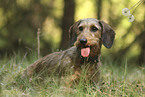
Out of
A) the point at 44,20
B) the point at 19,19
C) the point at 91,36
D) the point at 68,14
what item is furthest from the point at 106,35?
the point at 19,19

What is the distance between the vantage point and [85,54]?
4.72 metres

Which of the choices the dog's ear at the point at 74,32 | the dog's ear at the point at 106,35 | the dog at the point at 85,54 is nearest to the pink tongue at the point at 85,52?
the dog at the point at 85,54

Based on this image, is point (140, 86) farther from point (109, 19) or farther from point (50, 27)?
point (50, 27)

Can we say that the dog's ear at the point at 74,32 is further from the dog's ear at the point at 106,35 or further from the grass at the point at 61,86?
the grass at the point at 61,86

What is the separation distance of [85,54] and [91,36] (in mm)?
374

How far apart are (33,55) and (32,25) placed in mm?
6773

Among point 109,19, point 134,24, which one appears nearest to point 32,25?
point 109,19

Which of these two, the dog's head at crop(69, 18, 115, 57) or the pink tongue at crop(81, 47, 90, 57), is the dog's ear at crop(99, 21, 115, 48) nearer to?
the dog's head at crop(69, 18, 115, 57)

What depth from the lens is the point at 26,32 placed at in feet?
41.5

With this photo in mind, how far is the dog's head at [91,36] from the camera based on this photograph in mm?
4613

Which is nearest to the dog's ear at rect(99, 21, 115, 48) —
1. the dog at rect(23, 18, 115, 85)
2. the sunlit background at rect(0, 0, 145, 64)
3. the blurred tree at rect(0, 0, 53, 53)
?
the dog at rect(23, 18, 115, 85)

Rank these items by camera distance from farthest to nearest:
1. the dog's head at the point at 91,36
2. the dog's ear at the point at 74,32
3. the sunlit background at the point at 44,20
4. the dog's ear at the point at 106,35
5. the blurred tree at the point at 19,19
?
the blurred tree at the point at 19,19
the sunlit background at the point at 44,20
the dog's ear at the point at 74,32
the dog's ear at the point at 106,35
the dog's head at the point at 91,36

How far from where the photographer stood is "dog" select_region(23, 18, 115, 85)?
15.4ft

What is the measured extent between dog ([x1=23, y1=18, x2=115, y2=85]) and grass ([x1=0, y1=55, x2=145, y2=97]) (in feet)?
0.73
